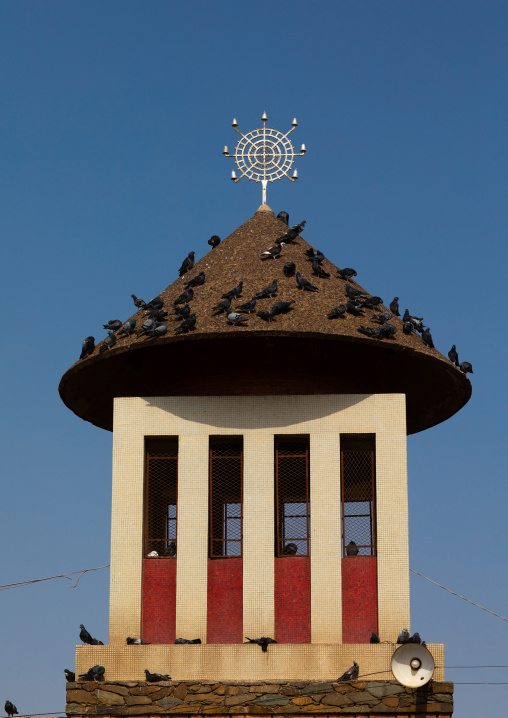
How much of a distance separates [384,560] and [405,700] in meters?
2.42

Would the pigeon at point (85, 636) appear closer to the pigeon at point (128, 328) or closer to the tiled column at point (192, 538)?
the tiled column at point (192, 538)

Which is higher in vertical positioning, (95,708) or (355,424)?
(355,424)

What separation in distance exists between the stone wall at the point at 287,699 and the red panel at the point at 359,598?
3.57ft

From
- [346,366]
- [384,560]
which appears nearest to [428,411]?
[346,366]

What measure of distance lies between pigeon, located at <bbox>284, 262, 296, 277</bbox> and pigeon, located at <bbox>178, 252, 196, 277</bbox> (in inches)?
91.6

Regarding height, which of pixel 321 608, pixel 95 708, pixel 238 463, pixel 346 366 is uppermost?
pixel 346 366

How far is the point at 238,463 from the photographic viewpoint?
2597cm

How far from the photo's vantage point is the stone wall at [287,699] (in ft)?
76.6

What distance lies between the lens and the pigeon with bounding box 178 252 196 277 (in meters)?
28.2

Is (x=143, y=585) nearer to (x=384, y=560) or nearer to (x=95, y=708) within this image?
(x=95, y=708)

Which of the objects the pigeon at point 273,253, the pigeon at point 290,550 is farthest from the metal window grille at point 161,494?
the pigeon at point 273,253

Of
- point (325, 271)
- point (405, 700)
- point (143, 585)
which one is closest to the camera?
point (405, 700)

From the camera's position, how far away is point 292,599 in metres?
24.6

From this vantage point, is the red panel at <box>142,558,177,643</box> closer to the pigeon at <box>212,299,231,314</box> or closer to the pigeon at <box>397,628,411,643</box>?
the pigeon at <box>397,628,411,643</box>
